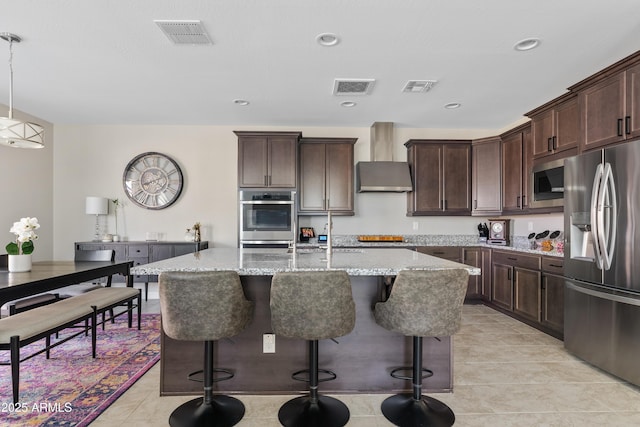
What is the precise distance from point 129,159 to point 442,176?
475cm

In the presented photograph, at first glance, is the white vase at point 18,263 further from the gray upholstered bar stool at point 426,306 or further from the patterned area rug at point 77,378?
the gray upholstered bar stool at point 426,306

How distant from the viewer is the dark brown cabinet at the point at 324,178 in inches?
193

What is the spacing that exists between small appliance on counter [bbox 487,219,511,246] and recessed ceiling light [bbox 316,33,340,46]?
11.7ft

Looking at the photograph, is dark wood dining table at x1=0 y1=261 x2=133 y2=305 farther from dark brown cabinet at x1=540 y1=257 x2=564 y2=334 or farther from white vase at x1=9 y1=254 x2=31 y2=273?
dark brown cabinet at x1=540 y1=257 x2=564 y2=334

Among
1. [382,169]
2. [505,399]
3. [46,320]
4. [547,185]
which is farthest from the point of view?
[382,169]

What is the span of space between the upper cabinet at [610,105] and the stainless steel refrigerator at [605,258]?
253 millimetres

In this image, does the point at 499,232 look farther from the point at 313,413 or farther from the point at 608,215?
the point at 313,413

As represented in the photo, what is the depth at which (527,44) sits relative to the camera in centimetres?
274

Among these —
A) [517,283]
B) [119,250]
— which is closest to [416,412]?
[517,283]

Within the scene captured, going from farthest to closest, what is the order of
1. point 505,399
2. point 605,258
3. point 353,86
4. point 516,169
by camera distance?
point 516,169 → point 353,86 → point 605,258 → point 505,399

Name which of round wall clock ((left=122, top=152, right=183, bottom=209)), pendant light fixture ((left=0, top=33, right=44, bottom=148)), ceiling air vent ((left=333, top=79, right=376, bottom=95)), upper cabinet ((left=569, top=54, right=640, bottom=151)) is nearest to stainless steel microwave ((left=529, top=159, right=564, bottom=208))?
upper cabinet ((left=569, top=54, right=640, bottom=151))

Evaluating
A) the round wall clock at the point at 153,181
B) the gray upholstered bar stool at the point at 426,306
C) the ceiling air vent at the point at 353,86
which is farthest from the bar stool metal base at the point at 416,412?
the round wall clock at the point at 153,181

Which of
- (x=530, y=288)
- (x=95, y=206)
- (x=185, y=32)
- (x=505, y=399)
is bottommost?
(x=505, y=399)

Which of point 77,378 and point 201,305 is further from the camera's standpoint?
point 77,378
